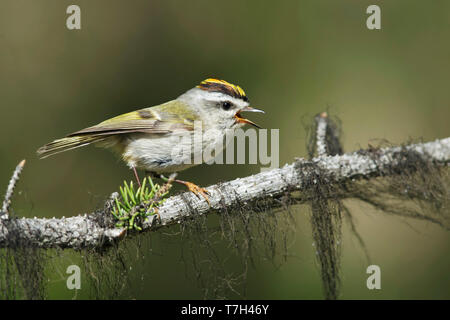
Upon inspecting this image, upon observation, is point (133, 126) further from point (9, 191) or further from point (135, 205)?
point (9, 191)

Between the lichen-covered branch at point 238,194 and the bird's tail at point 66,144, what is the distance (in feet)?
2.66

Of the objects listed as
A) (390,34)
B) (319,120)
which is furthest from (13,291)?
(390,34)

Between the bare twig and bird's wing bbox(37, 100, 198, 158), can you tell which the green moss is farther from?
the bare twig

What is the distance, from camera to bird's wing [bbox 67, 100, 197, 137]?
116 inches

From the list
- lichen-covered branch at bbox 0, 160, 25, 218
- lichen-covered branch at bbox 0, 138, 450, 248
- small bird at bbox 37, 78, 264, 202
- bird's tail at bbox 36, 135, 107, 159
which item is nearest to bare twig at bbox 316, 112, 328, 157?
lichen-covered branch at bbox 0, 138, 450, 248

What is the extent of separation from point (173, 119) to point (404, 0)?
78.4 inches

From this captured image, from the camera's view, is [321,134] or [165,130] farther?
[165,130]

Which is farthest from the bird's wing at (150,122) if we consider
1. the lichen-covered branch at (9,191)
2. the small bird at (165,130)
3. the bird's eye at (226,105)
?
the lichen-covered branch at (9,191)

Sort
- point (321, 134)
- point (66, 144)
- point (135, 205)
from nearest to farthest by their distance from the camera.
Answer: point (135, 205) → point (321, 134) → point (66, 144)

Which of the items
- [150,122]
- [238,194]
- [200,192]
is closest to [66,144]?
[150,122]

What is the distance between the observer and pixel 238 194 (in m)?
2.33

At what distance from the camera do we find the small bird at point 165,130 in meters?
2.97

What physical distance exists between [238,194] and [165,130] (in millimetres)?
914

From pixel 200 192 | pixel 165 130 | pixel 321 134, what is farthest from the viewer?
pixel 165 130
